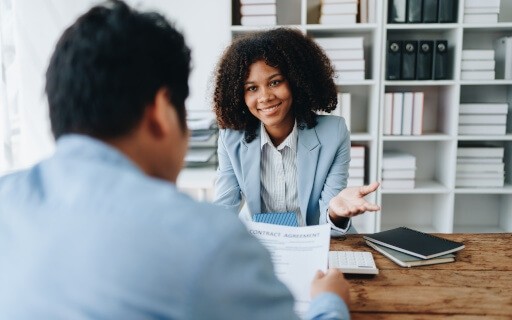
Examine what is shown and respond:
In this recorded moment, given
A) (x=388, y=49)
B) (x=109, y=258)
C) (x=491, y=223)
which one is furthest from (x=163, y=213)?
(x=491, y=223)

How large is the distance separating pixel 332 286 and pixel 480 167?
7.54 ft

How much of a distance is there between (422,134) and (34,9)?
7.64 feet

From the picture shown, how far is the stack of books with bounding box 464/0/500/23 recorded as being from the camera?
2596mm

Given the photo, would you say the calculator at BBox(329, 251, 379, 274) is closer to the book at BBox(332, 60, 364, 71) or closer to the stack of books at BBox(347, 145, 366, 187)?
the stack of books at BBox(347, 145, 366, 187)

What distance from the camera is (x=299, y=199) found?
5.47 feet

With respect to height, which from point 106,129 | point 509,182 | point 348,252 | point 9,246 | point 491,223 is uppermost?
point 106,129

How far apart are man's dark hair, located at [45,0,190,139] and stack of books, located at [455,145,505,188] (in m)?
2.57

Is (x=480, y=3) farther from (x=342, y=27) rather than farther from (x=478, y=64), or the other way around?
(x=342, y=27)

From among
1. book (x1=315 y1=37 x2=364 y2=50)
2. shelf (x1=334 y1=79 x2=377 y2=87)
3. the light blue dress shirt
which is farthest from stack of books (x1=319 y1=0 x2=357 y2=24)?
the light blue dress shirt

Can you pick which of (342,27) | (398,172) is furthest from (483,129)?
(342,27)

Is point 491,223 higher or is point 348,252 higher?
point 348,252

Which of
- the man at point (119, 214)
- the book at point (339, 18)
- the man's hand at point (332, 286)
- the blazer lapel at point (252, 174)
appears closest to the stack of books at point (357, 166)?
the book at point (339, 18)

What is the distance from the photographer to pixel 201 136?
2.62 meters

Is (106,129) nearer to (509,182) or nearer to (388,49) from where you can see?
(388,49)
